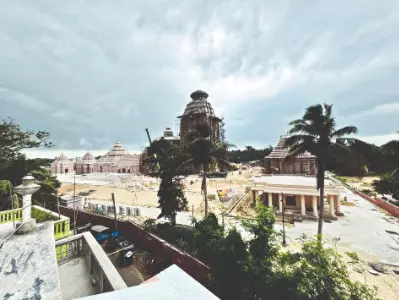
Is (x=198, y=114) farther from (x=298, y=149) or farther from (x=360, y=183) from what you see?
(x=298, y=149)

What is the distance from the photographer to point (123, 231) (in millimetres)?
16500

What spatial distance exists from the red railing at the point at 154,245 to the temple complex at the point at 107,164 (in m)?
50.6

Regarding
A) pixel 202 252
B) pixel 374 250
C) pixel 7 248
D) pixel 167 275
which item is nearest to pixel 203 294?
pixel 167 275

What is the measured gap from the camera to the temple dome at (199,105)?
55.5 m

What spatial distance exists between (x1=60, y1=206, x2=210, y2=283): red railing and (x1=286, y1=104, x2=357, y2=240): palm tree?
799 cm

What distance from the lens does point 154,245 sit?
13.2m

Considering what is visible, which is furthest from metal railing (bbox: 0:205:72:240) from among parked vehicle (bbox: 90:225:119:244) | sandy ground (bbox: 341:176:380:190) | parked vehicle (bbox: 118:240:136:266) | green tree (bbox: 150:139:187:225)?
sandy ground (bbox: 341:176:380:190)

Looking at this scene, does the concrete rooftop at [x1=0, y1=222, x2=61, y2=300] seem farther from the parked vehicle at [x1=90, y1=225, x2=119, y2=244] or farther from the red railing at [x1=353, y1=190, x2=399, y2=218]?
the red railing at [x1=353, y1=190, x2=399, y2=218]

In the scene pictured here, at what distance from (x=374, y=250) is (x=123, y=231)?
1781 cm

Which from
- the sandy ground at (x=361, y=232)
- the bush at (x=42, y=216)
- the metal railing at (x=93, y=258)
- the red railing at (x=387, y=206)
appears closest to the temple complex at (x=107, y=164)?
the sandy ground at (x=361, y=232)

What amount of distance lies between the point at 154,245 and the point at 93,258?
8.24 meters

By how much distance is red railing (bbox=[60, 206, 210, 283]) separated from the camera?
32.4 ft

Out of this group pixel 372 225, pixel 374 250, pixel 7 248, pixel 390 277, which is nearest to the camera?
pixel 7 248

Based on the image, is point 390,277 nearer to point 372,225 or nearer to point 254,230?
point 254,230
